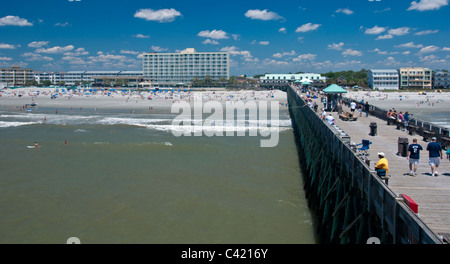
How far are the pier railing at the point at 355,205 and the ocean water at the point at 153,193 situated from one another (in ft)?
3.75

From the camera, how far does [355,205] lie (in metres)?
9.57

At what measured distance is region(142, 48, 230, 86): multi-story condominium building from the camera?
558 ft

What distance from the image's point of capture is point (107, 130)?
38.8m

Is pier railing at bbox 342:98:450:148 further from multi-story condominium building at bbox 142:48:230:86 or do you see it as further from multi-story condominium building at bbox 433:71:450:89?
multi-story condominium building at bbox 142:48:230:86

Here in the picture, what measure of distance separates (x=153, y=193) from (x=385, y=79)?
11219 centimetres

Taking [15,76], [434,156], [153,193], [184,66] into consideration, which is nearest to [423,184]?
[434,156]

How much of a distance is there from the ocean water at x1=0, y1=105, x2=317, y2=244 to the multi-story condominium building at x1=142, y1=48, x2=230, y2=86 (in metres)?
143

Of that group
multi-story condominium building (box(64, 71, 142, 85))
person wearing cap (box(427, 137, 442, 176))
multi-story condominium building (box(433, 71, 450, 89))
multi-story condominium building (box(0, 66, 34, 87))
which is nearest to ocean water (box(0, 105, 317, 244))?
person wearing cap (box(427, 137, 442, 176))

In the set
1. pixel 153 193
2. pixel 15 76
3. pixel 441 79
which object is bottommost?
pixel 153 193

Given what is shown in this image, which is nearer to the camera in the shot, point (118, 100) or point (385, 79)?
point (118, 100)

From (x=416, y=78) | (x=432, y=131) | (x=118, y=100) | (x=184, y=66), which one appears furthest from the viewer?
(x=184, y=66)

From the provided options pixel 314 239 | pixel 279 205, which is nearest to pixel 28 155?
pixel 279 205

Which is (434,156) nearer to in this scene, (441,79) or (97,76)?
(441,79)
